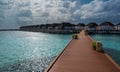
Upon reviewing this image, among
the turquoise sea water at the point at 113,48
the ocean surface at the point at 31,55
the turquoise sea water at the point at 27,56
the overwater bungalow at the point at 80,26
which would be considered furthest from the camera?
the overwater bungalow at the point at 80,26

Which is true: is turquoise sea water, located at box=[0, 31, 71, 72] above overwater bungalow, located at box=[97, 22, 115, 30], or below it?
below

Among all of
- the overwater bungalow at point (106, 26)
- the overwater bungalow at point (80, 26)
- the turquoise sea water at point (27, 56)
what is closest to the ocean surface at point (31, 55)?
the turquoise sea water at point (27, 56)

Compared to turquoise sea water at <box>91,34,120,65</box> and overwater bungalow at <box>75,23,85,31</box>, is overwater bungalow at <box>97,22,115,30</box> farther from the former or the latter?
turquoise sea water at <box>91,34,120,65</box>

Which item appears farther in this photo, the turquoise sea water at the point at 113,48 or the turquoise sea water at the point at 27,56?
the turquoise sea water at the point at 113,48

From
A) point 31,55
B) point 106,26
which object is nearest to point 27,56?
point 31,55

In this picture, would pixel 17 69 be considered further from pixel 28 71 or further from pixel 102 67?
pixel 102 67

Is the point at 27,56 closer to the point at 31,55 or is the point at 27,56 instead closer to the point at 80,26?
the point at 31,55

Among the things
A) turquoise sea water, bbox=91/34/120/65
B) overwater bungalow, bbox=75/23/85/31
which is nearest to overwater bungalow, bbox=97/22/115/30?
overwater bungalow, bbox=75/23/85/31

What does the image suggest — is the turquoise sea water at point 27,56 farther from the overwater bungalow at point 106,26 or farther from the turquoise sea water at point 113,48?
the overwater bungalow at point 106,26

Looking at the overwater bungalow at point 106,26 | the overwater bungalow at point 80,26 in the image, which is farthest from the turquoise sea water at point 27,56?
the overwater bungalow at point 80,26

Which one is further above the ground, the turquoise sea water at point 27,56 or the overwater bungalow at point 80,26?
the overwater bungalow at point 80,26

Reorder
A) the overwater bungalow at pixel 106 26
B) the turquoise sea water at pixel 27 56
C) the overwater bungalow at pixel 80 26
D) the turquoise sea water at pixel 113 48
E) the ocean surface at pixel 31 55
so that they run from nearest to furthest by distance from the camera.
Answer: the turquoise sea water at pixel 27 56 → the ocean surface at pixel 31 55 → the turquoise sea water at pixel 113 48 → the overwater bungalow at pixel 106 26 → the overwater bungalow at pixel 80 26

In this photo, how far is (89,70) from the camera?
24.8ft

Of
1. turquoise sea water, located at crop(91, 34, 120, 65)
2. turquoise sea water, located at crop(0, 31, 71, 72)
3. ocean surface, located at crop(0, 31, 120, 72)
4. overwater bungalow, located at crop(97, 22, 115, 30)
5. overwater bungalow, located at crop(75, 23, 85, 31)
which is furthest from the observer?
overwater bungalow, located at crop(75, 23, 85, 31)
